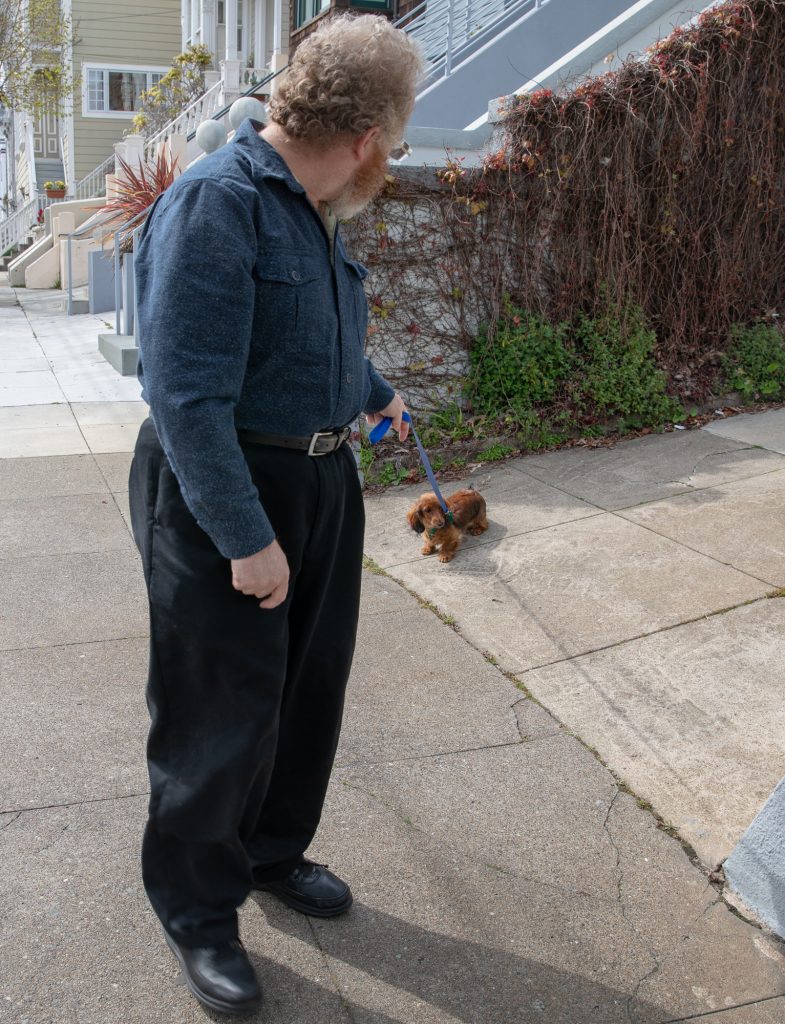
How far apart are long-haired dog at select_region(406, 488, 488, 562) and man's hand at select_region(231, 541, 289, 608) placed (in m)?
2.87

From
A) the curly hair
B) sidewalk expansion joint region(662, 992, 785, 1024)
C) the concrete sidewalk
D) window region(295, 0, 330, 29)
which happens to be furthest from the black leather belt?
window region(295, 0, 330, 29)

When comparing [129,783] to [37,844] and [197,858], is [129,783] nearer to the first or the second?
[37,844]

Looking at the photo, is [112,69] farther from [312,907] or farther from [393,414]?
[312,907]

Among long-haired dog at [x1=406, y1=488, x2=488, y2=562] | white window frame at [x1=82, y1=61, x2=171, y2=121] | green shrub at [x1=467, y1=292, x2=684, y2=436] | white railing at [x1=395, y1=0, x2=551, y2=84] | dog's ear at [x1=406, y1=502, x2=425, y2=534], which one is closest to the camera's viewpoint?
long-haired dog at [x1=406, y1=488, x2=488, y2=562]

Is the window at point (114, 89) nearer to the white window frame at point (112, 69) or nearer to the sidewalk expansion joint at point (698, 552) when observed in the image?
the white window frame at point (112, 69)

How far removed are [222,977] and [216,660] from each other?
0.75 m

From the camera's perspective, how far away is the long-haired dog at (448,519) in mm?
5000

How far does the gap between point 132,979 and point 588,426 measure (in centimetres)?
503

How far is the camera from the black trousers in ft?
Answer: 6.89

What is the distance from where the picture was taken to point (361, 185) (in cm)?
220

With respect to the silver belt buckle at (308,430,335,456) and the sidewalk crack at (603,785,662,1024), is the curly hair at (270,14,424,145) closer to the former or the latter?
the silver belt buckle at (308,430,335,456)

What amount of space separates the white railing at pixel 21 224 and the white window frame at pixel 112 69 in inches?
91.1

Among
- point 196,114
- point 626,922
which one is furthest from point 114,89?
point 626,922

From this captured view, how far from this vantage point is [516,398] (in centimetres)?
664
